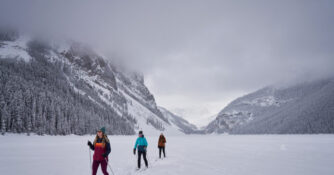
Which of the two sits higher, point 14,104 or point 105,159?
point 14,104

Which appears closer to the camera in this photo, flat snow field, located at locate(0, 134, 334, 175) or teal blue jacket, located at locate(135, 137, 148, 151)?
flat snow field, located at locate(0, 134, 334, 175)

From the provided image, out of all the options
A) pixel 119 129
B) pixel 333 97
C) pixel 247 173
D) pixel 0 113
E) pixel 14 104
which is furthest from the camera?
pixel 333 97

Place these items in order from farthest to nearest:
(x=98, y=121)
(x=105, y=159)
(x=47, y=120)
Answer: (x=98, y=121) < (x=47, y=120) < (x=105, y=159)

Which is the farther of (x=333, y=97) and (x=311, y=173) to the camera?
(x=333, y=97)

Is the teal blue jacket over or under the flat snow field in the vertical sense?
over

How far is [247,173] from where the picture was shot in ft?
40.2

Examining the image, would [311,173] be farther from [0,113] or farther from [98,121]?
[98,121]

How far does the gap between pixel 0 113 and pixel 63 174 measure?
53474 mm

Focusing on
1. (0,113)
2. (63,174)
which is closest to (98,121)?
(0,113)

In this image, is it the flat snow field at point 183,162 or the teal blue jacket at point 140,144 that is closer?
the flat snow field at point 183,162

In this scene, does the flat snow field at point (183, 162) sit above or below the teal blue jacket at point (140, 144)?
below

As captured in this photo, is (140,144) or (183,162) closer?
(140,144)

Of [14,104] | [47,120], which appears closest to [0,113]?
[14,104]

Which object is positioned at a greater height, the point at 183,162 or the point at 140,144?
the point at 140,144
